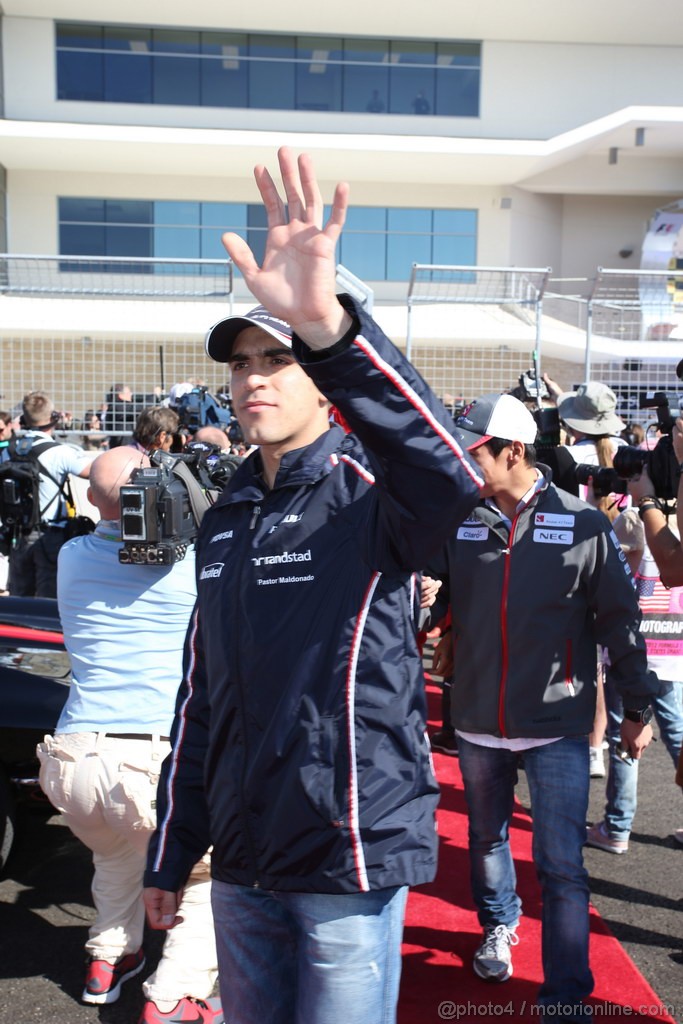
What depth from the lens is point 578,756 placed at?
3.47 metres

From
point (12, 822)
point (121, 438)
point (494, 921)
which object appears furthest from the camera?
point (121, 438)

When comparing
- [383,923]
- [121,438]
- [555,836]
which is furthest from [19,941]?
[121,438]

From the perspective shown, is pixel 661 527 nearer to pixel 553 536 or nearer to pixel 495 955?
pixel 553 536

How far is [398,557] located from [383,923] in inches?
29.7

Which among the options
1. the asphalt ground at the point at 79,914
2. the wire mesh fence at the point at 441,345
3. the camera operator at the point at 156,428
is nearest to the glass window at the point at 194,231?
the wire mesh fence at the point at 441,345

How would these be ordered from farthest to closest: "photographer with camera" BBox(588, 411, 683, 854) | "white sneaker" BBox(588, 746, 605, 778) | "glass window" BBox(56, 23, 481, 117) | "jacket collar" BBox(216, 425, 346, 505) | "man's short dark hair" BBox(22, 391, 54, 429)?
"glass window" BBox(56, 23, 481, 117) → "man's short dark hair" BBox(22, 391, 54, 429) → "white sneaker" BBox(588, 746, 605, 778) → "photographer with camera" BBox(588, 411, 683, 854) → "jacket collar" BBox(216, 425, 346, 505)

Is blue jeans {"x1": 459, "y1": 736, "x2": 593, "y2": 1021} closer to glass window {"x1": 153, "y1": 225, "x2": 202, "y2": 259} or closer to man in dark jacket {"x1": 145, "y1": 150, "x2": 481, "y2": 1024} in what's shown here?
man in dark jacket {"x1": 145, "y1": 150, "x2": 481, "y2": 1024}

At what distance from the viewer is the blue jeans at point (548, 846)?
3262 mm

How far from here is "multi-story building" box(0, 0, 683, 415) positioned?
26.0 metres

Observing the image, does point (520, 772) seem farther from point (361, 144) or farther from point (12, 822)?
point (361, 144)

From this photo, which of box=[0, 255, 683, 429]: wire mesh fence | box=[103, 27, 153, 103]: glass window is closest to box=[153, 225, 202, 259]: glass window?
box=[103, 27, 153, 103]: glass window

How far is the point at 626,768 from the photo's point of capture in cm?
484

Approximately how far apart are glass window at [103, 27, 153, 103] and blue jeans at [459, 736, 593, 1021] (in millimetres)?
26421

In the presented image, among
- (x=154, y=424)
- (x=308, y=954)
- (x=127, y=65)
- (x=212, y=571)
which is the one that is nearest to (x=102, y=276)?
(x=127, y=65)
